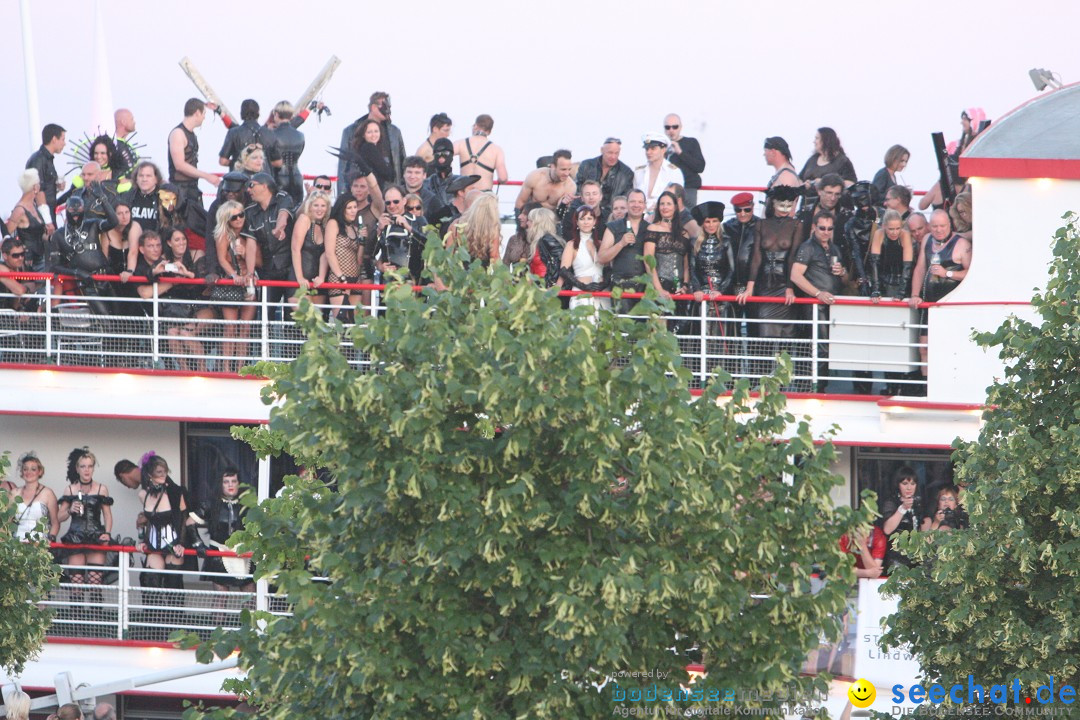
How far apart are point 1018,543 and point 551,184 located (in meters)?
6.55

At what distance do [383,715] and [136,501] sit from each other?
911 centimetres

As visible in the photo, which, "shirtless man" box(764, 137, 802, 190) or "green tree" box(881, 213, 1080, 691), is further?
"shirtless man" box(764, 137, 802, 190)

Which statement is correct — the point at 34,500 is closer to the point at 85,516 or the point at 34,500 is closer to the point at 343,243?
the point at 85,516

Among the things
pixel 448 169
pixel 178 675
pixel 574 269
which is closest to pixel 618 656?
pixel 574 269

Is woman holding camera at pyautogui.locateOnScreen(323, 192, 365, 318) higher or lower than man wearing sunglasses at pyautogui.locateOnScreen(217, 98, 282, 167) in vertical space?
lower

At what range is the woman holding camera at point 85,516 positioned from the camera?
48.0ft

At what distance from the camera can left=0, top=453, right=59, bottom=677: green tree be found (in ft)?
39.9

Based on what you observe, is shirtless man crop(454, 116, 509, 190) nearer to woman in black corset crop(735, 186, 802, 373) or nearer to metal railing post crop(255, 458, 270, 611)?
woman in black corset crop(735, 186, 802, 373)

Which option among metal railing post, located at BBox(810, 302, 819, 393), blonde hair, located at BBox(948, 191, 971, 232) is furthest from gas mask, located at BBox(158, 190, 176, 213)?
blonde hair, located at BBox(948, 191, 971, 232)

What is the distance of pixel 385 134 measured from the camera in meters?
15.4

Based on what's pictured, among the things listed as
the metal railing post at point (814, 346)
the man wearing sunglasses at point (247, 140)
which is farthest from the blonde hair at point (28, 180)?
the metal railing post at point (814, 346)

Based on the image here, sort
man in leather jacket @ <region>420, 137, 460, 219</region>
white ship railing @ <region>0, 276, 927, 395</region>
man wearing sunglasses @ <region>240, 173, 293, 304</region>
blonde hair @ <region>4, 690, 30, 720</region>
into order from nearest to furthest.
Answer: blonde hair @ <region>4, 690, 30, 720</region> → white ship railing @ <region>0, 276, 927, 395</region> → man wearing sunglasses @ <region>240, 173, 293, 304</region> → man in leather jacket @ <region>420, 137, 460, 219</region>

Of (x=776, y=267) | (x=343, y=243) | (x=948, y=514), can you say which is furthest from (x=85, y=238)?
(x=948, y=514)

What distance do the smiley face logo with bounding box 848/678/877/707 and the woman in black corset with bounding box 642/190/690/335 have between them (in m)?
3.51
